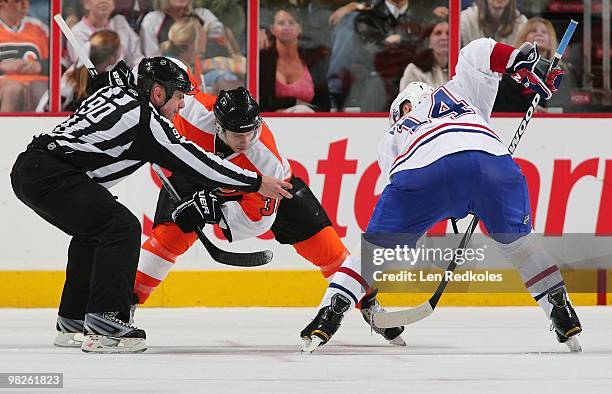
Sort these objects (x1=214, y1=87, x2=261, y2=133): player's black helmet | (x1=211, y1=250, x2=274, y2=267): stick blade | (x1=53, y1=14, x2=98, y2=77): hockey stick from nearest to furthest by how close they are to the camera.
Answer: (x1=214, y1=87, x2=261, y2=133): player's black helmet, (x1=211, y1=250, x2=274, y2=267): stick blade, (x1=53, y1=14, x2=98, y2=77): hockey stick

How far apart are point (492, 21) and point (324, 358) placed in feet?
9.95

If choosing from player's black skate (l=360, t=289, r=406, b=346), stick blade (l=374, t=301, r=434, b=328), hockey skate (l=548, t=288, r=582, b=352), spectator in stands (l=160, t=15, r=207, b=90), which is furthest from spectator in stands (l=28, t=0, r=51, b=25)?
hockey skate (l=548, t=288, r=582, b=352)

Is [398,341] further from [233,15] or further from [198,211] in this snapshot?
[233,15]

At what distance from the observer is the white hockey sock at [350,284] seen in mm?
4238

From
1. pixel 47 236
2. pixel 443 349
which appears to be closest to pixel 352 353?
pixel 443 349

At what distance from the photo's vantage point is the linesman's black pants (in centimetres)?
425

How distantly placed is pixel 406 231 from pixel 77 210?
1.00 metres

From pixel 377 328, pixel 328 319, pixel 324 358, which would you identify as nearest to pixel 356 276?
pixel 328 319

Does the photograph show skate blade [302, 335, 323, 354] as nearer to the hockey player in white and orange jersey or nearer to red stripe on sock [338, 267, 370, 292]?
red stripe on sock [338, 267, 370, 292]

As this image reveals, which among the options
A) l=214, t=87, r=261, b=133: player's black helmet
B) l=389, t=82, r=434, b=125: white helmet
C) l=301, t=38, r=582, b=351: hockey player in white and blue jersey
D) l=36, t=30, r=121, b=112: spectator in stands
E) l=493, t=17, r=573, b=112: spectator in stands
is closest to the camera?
l=301, t=38, r=582, b=351: hockey player in white and blue jersey

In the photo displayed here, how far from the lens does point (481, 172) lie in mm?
4219

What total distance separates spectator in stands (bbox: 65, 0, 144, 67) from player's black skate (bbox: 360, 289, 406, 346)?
228 centimetres

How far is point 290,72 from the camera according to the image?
6.73 m

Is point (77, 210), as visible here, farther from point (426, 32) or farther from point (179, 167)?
point (426, 32)
